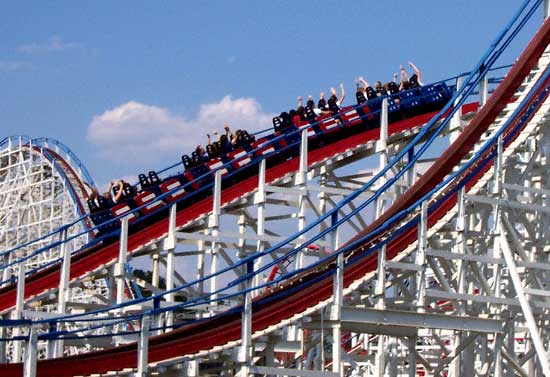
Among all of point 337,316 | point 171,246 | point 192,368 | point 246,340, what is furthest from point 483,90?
point 192,368

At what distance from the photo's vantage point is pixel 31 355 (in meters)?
12.8

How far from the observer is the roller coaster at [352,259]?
46.3 ft

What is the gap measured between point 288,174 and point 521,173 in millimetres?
4807

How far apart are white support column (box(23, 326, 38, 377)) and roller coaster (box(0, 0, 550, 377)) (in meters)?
0.02

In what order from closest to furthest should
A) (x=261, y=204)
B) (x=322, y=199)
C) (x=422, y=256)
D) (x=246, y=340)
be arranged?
(x=246, y=340) → (x=422, y=256) → (x=261, y=204) → (x=322, y=199)

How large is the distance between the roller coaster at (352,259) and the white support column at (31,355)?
0.06ft

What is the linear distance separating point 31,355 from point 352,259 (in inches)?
164

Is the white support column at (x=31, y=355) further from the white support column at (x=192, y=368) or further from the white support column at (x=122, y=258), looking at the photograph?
the white support column at (x=122, y=258)

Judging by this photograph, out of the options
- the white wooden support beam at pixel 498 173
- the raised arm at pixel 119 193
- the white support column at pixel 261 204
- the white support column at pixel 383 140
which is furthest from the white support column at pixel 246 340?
the raised arm at pixel 119 193

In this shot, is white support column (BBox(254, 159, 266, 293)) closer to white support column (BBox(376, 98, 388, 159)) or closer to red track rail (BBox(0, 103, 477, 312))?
red track rail (BBox(0, 103, 477, 312))

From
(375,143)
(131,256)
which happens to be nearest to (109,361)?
(131,256)

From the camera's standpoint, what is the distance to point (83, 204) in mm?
27734

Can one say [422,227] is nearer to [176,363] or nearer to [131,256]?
[176,363]

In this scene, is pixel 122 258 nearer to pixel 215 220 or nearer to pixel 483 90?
pixel 215 220
